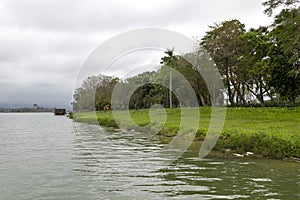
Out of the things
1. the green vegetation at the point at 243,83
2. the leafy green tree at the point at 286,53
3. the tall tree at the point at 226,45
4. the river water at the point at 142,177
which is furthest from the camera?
the tall tree at the point at 226,45

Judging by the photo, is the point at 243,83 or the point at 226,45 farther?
the point at 243,83

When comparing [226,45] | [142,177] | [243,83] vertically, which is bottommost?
[142,177]

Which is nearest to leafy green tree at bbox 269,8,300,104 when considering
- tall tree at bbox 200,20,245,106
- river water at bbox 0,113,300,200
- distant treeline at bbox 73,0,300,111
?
distant treeline at bbox 73,0,300,111

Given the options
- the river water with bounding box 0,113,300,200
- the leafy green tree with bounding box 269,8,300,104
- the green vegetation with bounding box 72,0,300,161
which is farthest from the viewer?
the leafy green tree with bounding box 269,8,300,104

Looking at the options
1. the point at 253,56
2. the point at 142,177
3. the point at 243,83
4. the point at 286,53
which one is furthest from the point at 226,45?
the point at 142,177

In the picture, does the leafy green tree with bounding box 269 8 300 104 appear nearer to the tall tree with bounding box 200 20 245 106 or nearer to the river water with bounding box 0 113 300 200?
the tall tree with bounding box 200 20 245 106

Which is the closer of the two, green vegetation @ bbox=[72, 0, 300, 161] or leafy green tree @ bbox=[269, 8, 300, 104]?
green vegetation @ bbox=[72, 0, 300, 161]

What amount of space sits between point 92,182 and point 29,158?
8063mm

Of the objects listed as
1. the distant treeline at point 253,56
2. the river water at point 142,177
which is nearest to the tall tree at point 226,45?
the distant treeline at point 253,56

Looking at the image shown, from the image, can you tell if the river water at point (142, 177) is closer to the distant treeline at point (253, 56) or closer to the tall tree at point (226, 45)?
the distant treeline at point (253, 56)

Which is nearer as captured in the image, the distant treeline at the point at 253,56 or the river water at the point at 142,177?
the river water at the point at 142,177

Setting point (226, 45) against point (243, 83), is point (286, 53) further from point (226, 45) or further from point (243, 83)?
point (243, 83)

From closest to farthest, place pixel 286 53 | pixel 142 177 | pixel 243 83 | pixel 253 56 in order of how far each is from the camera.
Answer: pixel 142 177 < pixel 286 53 < pixel 253 56 < pixel 243 83

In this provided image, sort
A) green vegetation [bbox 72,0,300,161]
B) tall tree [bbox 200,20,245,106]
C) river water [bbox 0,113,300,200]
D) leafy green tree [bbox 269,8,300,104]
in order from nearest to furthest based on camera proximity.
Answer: river water [bbox 0,113,300,200], green vegetation [bbox 72,0,300,161], leafy green tree [bbox 269,8,300,104], tall tree [bbox 200,20,245,106]
